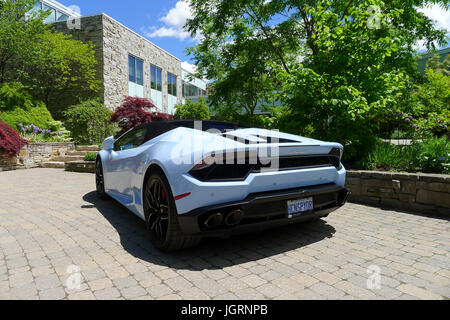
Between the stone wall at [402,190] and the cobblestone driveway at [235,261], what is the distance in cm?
35

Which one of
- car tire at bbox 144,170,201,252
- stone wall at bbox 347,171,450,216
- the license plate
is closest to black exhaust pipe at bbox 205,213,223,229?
car tire at bbox 144,170,201,252

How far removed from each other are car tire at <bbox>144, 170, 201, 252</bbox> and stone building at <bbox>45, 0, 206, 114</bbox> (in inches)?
506

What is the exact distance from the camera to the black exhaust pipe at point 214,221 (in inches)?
94.2

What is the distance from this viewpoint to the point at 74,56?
1518cm

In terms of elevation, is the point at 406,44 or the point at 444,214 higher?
the point at 406,44

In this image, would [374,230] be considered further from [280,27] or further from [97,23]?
[97,23]

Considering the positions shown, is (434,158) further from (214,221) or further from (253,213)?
(214,221)

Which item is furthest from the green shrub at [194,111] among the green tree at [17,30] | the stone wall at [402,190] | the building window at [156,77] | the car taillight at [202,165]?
the car taillight at [202,165]

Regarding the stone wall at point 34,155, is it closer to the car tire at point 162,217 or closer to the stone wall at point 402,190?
the car tire at point 162,217

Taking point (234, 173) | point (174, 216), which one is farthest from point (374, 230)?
point (174, 216)

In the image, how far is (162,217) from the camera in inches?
111

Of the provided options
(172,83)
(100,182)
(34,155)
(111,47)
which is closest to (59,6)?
(172,83)

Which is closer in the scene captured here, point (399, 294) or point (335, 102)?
point (399, 294)

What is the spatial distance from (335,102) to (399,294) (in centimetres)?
357
